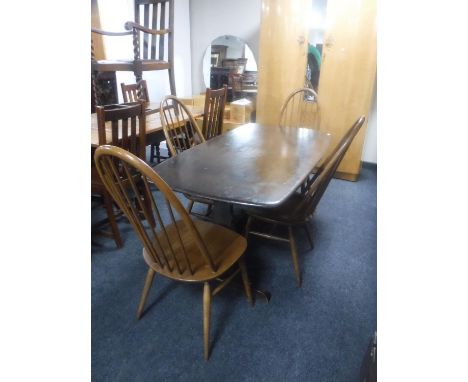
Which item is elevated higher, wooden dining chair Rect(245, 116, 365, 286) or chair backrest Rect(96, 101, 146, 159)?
chair backrest Rect(96, 101, 146, 159)

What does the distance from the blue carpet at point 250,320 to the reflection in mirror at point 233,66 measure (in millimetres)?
2256

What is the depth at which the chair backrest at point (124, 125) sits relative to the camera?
4.59ft

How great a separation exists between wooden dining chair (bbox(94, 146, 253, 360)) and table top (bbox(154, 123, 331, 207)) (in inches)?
6.2

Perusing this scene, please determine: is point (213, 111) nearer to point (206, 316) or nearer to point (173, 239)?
point (173, 239)

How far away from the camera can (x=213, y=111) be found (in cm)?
219

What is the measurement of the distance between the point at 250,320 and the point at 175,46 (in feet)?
11.3

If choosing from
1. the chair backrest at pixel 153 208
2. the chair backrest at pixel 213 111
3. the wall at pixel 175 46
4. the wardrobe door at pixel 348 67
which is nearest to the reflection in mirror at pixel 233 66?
the wall at pixel 175 46

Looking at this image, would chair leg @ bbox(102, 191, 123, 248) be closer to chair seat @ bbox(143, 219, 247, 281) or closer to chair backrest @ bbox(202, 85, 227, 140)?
chair seat @ bbox(143, 219, 247, 281)

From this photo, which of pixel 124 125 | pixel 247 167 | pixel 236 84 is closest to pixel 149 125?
pixel 124 125

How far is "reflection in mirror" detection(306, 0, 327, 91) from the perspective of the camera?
271 centimetres

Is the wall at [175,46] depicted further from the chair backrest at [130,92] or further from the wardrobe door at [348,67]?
the wardrobe door at [348,67]

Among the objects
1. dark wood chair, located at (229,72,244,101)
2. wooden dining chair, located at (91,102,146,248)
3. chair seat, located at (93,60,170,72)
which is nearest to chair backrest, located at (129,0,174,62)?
chair seat, located at (93,60,170,72)
